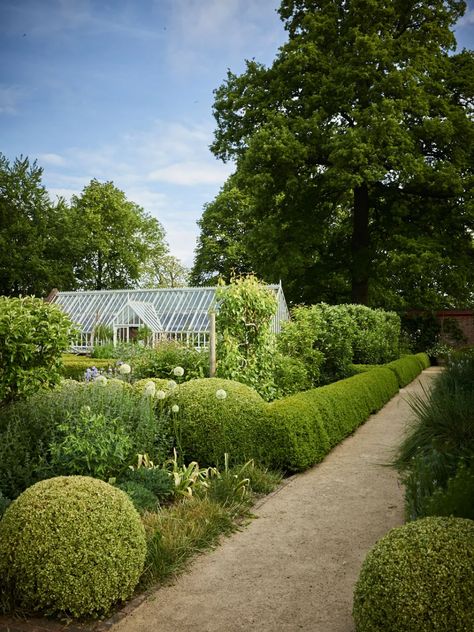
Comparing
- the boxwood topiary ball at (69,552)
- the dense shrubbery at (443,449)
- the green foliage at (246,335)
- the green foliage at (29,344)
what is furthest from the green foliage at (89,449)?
the green foliage at (246,335)

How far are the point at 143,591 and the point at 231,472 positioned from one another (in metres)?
2.21

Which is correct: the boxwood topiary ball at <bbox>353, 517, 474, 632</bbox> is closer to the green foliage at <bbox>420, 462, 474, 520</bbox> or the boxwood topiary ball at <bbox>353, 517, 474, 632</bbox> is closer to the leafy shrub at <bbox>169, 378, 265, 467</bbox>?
the green foliage at <bbox>420, 462, 474, 520</bbox>

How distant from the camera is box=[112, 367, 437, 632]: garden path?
3217mm

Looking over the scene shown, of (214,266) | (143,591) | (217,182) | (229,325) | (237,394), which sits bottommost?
(143,591)

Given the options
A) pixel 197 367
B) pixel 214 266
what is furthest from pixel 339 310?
pixel 214 266

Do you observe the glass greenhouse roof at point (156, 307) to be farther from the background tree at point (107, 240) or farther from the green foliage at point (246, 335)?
the background tree at point (107, 240)

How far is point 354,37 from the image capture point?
63.8 ft

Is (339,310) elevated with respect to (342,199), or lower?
lower

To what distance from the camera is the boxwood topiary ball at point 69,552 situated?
3164mm

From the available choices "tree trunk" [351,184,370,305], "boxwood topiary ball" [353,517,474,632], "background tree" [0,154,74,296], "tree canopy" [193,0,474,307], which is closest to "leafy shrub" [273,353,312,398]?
"boxwood topiary ball" [353,517,474,632]

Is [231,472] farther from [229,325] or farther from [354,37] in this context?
[354,37]

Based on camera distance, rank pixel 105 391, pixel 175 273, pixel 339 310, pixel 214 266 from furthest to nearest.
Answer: pixel 175 273 < pixel 214 266 < pixel 339 310 < pixel 105 391

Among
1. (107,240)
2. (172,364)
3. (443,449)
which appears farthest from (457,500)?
(107,240)

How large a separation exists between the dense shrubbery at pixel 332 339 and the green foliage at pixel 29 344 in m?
5.83
